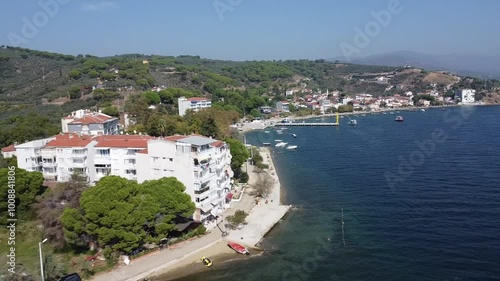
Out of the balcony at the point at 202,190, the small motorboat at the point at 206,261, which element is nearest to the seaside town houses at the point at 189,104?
the balcony at the point at 202,190

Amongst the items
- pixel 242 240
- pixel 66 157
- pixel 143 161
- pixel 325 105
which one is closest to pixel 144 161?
pixel 143 161

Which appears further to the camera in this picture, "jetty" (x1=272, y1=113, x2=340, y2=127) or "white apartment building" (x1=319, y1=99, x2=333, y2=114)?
"white apartment building" (x1=319, y1=99, x2=333, y2=114)

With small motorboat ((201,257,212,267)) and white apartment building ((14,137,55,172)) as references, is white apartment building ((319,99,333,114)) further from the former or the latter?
small motorboat ((201,257,212,267))

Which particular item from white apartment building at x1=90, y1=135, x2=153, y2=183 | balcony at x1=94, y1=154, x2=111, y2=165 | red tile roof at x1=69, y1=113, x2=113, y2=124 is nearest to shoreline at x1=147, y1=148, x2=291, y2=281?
white apartment building at x1=90, y1=135, x2=153, y2=183

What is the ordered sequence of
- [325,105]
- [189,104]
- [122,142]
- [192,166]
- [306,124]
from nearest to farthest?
[192,166] → [122,142] → [189,104] → [306,124] → [325,105]

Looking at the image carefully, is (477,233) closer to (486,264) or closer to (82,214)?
(486,264)

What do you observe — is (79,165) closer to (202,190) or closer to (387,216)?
(202,190)

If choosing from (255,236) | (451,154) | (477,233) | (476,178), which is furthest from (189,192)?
(451,154)
